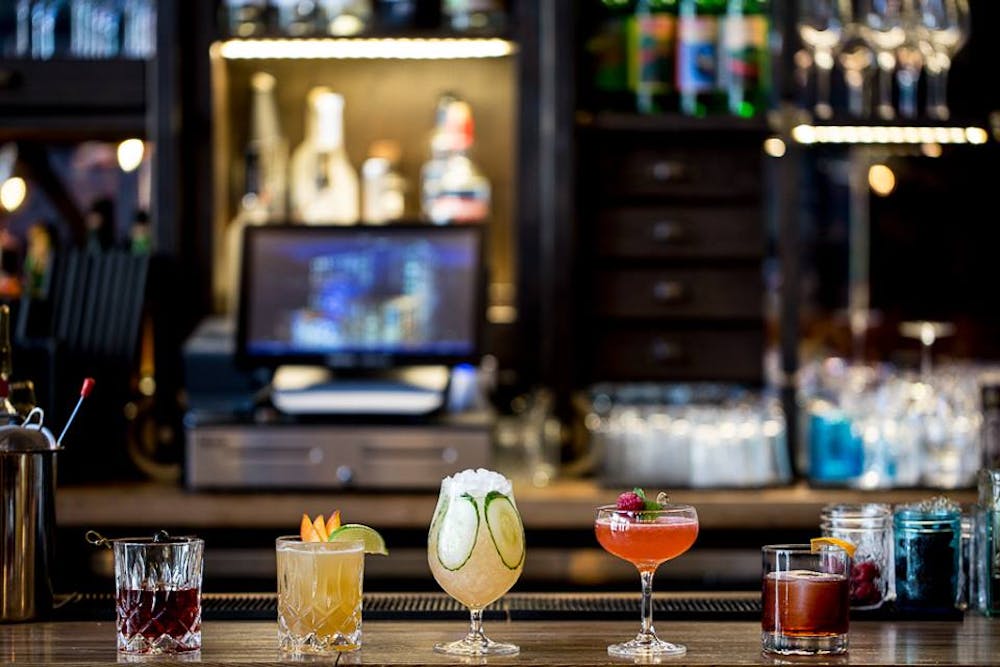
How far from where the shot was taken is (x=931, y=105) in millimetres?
3736

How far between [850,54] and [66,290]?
1.92m

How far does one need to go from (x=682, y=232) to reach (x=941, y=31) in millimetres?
749

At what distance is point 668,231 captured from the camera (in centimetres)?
363

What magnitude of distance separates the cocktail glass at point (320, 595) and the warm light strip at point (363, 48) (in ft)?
6.83

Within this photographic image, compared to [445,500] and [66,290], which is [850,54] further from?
[445,500]

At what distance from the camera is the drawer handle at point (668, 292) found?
3643 millimetres

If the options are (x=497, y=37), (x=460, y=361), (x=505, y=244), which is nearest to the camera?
(x=460, y=361)

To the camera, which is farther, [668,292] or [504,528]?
[668,292]

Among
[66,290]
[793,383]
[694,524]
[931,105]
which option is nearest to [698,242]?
[793,383]

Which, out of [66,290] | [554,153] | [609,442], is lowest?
[609,442]

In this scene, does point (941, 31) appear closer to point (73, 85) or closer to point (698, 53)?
point (698, 53)

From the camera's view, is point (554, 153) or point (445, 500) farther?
point (554, 153)

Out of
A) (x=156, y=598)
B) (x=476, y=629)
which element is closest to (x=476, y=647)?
(x=476, y=629)

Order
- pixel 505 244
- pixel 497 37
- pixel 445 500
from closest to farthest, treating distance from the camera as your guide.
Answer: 1. pixel 445 500
2. pixel 497 37
3. pixel 505 244
